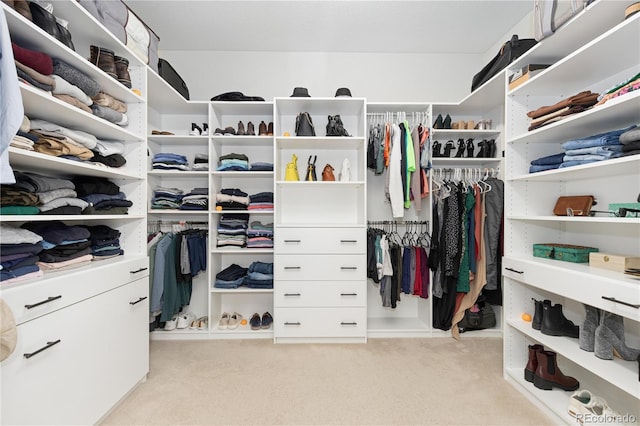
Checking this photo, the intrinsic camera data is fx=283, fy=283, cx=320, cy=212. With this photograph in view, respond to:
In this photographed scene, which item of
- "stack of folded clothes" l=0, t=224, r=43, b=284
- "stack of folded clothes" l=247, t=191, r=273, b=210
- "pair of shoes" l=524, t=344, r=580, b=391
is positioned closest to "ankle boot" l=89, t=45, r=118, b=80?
"stack of folded clothes" l=0, t=224, r=43, b=284

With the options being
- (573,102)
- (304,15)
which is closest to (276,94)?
(304,15)

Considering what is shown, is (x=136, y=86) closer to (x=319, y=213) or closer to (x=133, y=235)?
(x=133, y=235)

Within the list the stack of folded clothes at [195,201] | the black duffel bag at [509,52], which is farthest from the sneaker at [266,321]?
the black duffel bag at [509,52]

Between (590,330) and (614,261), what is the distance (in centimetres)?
42

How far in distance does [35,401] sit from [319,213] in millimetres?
2290

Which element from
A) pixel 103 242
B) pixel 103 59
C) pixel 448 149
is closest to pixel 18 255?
pixel 103 242

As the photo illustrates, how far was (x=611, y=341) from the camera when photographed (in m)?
1.48

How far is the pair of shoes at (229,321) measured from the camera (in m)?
2.68

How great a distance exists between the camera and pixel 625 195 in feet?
5.44

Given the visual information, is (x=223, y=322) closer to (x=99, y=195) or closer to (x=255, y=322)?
(x=255, y=322)

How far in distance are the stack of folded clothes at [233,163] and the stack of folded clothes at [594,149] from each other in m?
2.40

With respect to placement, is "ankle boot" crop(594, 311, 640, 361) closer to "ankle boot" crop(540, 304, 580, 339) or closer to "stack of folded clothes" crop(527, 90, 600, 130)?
"ankle boot" crop(540, 304, 580, 339)

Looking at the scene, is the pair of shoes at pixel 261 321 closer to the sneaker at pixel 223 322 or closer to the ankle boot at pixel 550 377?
the sneaker at pixel 223 322

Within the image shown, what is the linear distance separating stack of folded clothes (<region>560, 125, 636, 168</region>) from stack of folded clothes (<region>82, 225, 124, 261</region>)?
9.17 ft
